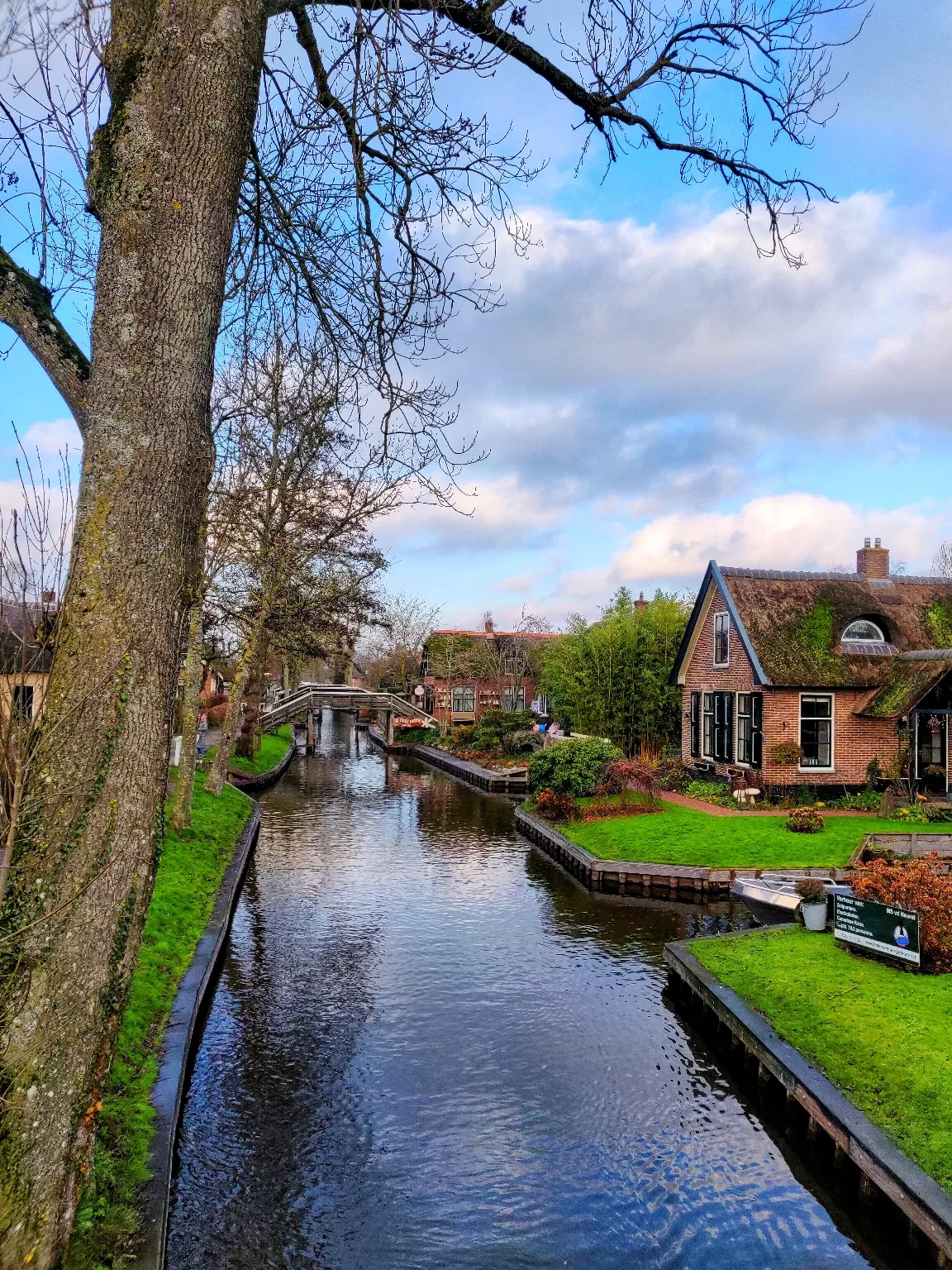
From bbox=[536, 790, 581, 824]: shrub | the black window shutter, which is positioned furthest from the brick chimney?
bbox=[536, 790, 581, 824]: shrub

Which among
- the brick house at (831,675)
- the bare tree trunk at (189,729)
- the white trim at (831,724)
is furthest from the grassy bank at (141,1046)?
the white trim at (831,724)

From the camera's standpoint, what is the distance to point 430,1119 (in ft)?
27.5

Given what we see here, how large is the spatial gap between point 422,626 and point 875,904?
54826 mm

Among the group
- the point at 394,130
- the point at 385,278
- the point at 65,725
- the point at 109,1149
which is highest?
the point at 394,130

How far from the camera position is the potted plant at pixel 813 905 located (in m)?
12.1

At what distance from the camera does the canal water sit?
6.64m

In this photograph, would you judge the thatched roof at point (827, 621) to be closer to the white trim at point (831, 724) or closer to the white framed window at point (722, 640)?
the white trim at point (831, 724)

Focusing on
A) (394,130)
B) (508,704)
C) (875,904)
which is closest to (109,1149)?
(394,130)

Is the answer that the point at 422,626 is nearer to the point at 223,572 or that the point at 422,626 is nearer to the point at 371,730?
the point at 371,730

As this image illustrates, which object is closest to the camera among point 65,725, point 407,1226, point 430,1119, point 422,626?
point 65,725

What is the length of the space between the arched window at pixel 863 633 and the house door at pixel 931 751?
243cm

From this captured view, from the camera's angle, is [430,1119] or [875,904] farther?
[875,904]

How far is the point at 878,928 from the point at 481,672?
40.6 metres

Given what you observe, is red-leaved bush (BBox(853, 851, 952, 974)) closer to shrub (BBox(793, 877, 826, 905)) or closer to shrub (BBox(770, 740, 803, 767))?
shrub (BBox(793, 877, 826, 905))
